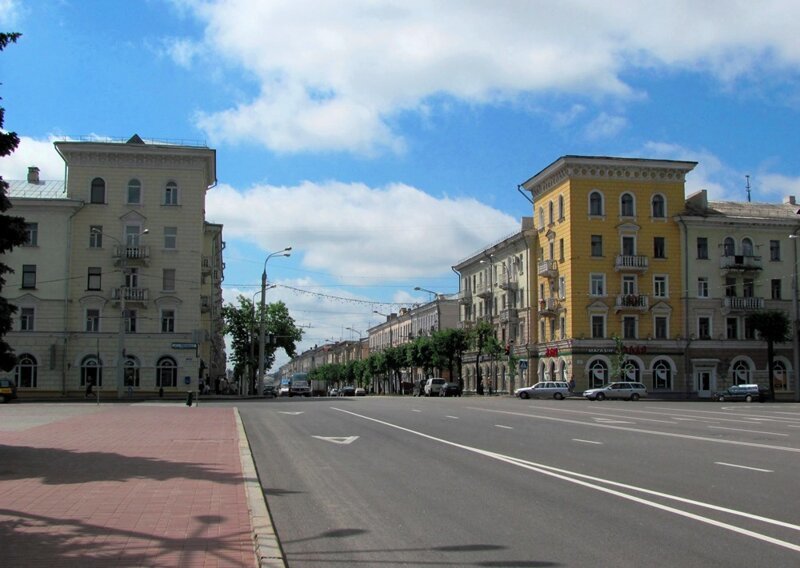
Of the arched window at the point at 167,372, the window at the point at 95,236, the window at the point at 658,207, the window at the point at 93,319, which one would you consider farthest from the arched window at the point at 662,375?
the window at the point at 95,236

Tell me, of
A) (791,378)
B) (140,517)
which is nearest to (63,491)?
(140,517)

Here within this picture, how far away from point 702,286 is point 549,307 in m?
12.3

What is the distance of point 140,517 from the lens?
8.70 m

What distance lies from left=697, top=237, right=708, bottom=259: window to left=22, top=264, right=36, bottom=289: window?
50.5 metres

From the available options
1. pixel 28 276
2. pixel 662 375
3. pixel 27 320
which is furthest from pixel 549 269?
pixel 27 320

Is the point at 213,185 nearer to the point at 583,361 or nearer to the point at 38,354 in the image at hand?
the point at 38,354

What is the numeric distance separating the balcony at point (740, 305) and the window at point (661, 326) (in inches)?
186

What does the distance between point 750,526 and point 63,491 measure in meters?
8.08

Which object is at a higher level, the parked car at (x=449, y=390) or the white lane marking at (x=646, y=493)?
the white lane marking at (x=646, y=493)

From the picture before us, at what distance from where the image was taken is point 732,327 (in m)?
66.6

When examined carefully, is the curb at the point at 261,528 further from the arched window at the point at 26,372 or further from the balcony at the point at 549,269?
the balcony at the point at 549,269

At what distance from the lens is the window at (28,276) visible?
58031mm

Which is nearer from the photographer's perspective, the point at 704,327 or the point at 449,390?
the point at 704,327

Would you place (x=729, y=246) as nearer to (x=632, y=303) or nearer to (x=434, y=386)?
(x=632, y=303)
